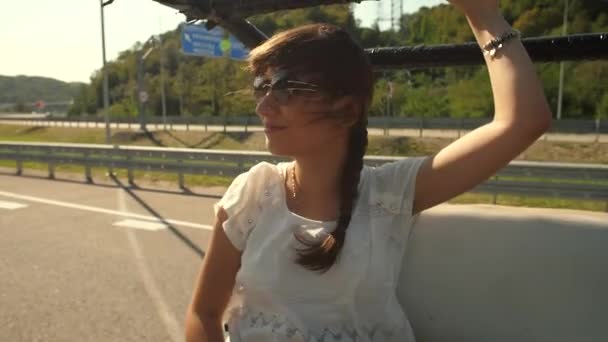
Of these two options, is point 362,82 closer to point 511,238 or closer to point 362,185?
point 362,185

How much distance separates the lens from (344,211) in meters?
1.64

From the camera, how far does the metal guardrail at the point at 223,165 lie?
22.5ft

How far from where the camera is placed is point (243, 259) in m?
1.65

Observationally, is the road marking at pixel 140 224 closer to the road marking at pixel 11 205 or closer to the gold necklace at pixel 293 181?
the road marking at pixel 11 205

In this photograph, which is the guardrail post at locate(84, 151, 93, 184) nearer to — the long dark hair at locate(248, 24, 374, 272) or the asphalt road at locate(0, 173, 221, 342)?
the asphalt road at locate(0, 173, 221, 342)

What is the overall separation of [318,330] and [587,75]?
3303cm

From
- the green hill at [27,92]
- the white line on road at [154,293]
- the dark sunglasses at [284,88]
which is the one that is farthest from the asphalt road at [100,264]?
the green hill at [27,92]

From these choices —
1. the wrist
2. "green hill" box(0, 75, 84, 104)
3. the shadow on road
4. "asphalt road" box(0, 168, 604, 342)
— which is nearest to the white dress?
the wrist

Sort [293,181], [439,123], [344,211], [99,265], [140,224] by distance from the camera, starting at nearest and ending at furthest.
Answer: [344,211], [293,181], [99,265], [140,224], [439,123]

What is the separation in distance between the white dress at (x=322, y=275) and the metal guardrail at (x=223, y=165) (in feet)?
17.1

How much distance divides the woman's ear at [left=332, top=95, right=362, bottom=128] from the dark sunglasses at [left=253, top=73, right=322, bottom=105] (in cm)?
7

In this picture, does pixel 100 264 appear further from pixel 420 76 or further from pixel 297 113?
pixel 297 113

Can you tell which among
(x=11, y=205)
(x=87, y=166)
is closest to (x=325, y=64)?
(x=11, y=205)

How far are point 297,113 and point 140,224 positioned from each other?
19.8 ft
